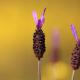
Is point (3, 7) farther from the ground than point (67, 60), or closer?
farther from the ground

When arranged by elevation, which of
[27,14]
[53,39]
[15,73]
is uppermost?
[27,14]

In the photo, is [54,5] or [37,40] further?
[54,5]

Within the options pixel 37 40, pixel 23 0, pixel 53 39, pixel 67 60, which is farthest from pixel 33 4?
pixel 37 40

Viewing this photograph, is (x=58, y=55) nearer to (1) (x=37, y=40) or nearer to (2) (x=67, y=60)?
(2) (x=67, y=60)

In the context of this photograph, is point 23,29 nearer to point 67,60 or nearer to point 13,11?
point 13,11

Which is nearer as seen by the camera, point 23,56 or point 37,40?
point 37,40

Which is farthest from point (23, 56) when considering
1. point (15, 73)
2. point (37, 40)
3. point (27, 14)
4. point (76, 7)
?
point (37, 40)
